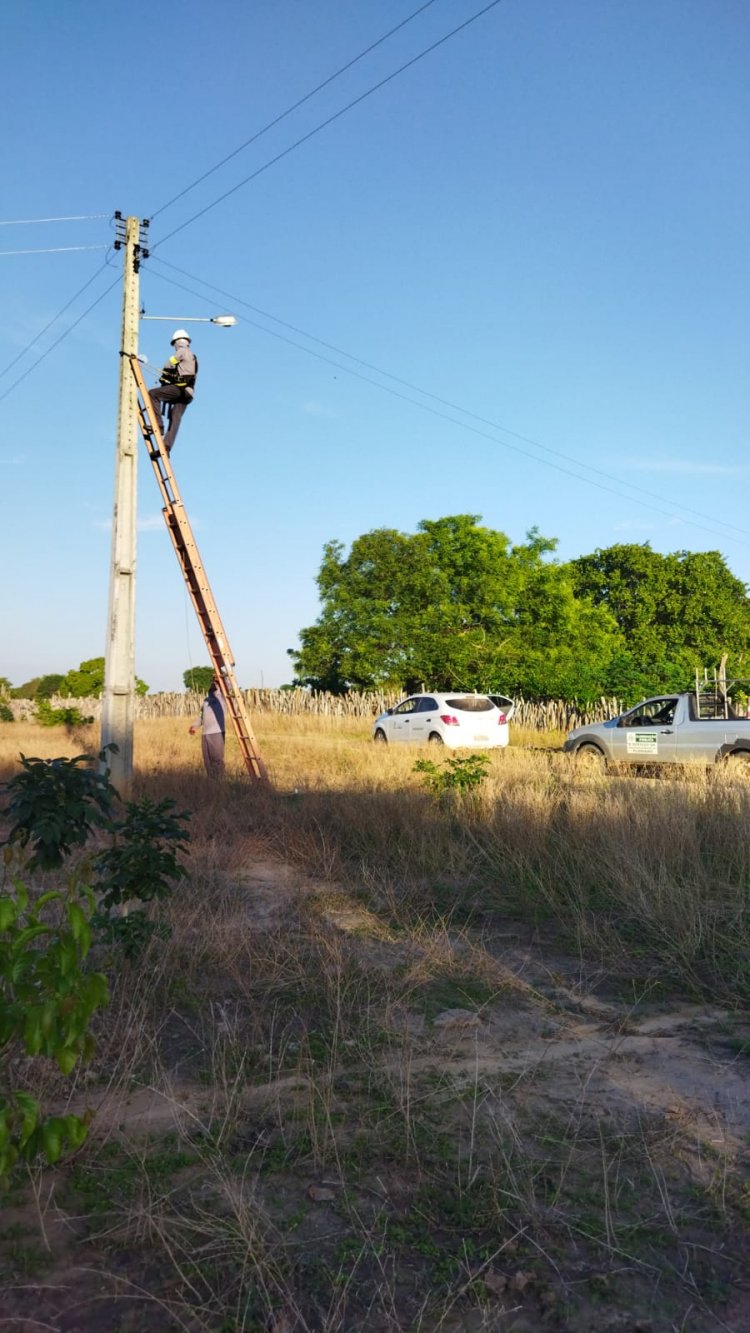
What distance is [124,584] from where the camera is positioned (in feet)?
36.3

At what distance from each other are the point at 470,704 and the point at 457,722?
0.74 m

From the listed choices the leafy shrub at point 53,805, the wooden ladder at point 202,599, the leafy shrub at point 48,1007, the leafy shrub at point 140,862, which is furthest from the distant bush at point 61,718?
the leafy shrub at point 48,1007

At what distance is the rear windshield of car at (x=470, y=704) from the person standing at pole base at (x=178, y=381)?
12.1m

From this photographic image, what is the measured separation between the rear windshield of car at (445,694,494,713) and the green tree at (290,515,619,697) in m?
19.1

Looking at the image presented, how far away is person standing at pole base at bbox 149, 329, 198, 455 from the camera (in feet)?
40.6

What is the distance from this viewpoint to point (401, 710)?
25.4 meters

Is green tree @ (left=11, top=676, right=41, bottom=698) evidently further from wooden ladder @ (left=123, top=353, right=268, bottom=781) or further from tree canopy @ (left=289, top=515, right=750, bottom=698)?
wooden ladder @ (left=123, top=353, right=268, bottom=781)

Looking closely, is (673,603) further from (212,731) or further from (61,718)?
(212,731)

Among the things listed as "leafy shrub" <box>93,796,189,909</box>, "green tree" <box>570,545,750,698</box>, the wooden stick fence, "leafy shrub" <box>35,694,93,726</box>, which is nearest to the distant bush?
"leafy shrub" <box>35,694,93,726</box>

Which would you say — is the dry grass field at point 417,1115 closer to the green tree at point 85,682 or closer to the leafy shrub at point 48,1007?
the leafy shrub at point 48,1007

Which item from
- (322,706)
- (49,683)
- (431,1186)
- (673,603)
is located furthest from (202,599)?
(49,683)

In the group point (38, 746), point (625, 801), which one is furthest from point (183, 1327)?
point (38, 746)

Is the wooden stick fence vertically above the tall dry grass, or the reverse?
the wooden stick fence

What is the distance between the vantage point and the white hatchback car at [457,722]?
22984mm
